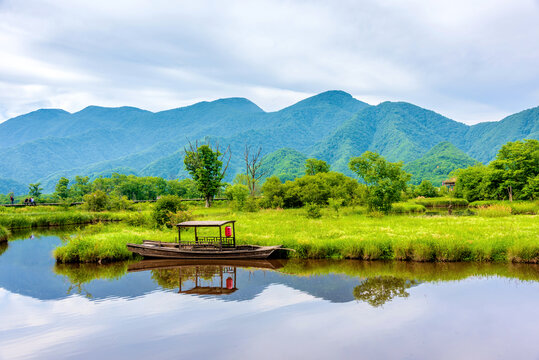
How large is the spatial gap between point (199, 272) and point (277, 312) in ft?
28.2

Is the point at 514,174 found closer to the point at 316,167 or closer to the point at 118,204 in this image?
the point at 316,167

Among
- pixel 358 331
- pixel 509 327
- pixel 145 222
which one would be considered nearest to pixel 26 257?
pixel 145 222

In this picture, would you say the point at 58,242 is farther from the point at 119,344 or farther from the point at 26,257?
the point at 119,344

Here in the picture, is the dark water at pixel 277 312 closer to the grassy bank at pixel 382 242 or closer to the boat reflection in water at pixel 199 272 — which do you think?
the boat reflection in water at pixel 199 272

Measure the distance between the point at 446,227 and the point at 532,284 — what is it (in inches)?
439

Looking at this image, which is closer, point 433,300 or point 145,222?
point 433,300

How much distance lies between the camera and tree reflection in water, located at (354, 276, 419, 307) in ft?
51.8

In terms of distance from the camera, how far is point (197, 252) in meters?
24.5

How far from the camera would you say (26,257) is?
1103 inches

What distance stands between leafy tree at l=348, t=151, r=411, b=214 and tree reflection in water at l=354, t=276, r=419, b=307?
2347 centimetres

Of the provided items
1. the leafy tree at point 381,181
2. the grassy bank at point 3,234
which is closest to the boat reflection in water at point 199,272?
the leafy tree at point 381,181

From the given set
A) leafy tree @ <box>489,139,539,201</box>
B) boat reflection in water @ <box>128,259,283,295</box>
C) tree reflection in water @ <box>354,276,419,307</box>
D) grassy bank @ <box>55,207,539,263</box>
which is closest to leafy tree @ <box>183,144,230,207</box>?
grassy bank @ <box>55,207,539,263</box>

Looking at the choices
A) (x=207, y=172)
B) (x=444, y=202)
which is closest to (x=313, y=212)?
(x=207, y=172)

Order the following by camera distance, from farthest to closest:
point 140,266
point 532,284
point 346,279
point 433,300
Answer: point 140,266 < point 346,279 < point 532,284 < point 433,300
